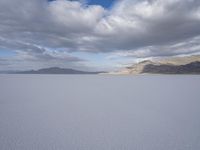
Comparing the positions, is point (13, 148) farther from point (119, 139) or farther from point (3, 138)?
point (119, 139)

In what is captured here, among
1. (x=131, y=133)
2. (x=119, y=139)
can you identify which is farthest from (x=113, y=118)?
(x=119, y=139)

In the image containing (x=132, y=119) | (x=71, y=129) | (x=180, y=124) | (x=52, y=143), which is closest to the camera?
(x=52, y=143)

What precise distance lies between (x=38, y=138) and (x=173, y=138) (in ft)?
16.9

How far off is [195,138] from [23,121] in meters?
7.95

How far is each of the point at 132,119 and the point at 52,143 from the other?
5125 millimetres

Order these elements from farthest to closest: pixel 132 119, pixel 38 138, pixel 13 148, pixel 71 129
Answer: pixel 132 119 → pixel 71 129 → pixel 38 138 → pixel 13 148

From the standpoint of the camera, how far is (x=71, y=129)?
9.09 meters

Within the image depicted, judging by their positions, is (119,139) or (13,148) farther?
(119,139)

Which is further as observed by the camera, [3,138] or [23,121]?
[23,121]

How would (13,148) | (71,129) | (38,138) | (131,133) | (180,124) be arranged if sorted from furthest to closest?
1. (180,124)
2. (71,129)
3. (131,133)
4. (38,138)
5. (13,148)

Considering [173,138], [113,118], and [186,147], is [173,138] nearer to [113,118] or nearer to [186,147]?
[186,147]

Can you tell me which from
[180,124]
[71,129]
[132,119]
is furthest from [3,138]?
[180,124]

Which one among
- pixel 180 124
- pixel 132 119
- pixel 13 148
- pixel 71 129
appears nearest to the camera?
pixel 13 148

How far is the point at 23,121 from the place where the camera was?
10461 mm
